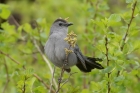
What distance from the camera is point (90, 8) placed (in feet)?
9.45

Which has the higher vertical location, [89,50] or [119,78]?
[119,78]

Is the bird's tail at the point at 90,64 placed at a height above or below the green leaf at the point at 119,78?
below

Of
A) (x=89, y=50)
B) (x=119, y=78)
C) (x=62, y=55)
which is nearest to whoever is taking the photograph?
(x=119, y=78)

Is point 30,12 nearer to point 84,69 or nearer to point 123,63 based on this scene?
point 84,69

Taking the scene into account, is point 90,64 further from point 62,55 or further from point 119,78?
point 119,78

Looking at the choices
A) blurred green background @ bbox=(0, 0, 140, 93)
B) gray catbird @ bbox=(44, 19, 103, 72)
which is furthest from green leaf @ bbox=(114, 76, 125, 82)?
gray catbird @ bbox=(44, 19, 103, 72)

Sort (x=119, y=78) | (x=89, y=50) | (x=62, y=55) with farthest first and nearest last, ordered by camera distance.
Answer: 1. (x=89, y=50)
2. (x=62, y=55)
3. (x=119, y=78)

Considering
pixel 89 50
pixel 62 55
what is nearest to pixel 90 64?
pixel 62 55

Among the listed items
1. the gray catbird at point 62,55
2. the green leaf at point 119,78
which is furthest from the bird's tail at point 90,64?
the green leaf at point 119,78

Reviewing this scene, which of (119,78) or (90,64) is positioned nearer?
(119,78)

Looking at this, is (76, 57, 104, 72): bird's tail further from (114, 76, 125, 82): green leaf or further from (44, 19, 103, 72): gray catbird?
(114, 76, 125, 82): green leaf

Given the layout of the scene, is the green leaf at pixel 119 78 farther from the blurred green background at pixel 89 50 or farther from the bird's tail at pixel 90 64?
the bird's tail at pixel 90 64

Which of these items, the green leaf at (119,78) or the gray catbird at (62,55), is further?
the gray catbird at (62,55)

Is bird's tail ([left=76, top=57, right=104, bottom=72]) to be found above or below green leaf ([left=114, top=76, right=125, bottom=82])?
below
